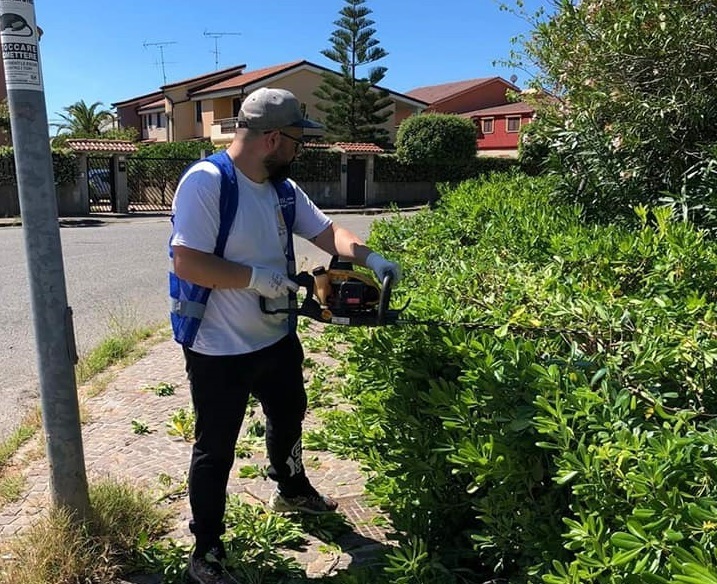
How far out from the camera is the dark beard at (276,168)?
269 centimetres

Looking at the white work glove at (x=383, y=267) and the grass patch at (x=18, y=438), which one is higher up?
the white work glove at (x=383, y=267)

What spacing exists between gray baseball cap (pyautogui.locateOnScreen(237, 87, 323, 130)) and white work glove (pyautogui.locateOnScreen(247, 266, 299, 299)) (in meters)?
0.56

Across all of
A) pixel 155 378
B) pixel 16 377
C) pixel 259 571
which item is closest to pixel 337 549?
pixel 259 571

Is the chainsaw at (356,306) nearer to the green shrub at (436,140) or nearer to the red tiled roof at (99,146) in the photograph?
the red tiled roof at (99,146)

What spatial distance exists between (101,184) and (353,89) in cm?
1542

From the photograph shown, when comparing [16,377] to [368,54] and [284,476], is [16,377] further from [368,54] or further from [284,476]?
[368,54]

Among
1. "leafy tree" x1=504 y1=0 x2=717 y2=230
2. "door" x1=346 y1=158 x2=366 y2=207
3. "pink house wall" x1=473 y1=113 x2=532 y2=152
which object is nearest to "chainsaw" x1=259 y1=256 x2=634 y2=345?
"leafy tree" x1=504 y1=0 x2=717 y2=230

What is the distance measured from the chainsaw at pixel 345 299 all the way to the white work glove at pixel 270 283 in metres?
0.07

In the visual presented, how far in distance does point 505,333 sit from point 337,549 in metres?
1.40

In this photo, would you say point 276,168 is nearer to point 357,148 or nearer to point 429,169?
point 357,148

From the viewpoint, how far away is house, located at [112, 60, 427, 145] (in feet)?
127

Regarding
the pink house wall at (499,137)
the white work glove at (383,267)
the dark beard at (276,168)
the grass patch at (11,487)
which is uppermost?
the pink house wall at (499,137)

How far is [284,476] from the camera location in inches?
126

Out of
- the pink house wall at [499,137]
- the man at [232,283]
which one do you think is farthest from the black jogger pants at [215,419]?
the pink house wall at [499,137]
